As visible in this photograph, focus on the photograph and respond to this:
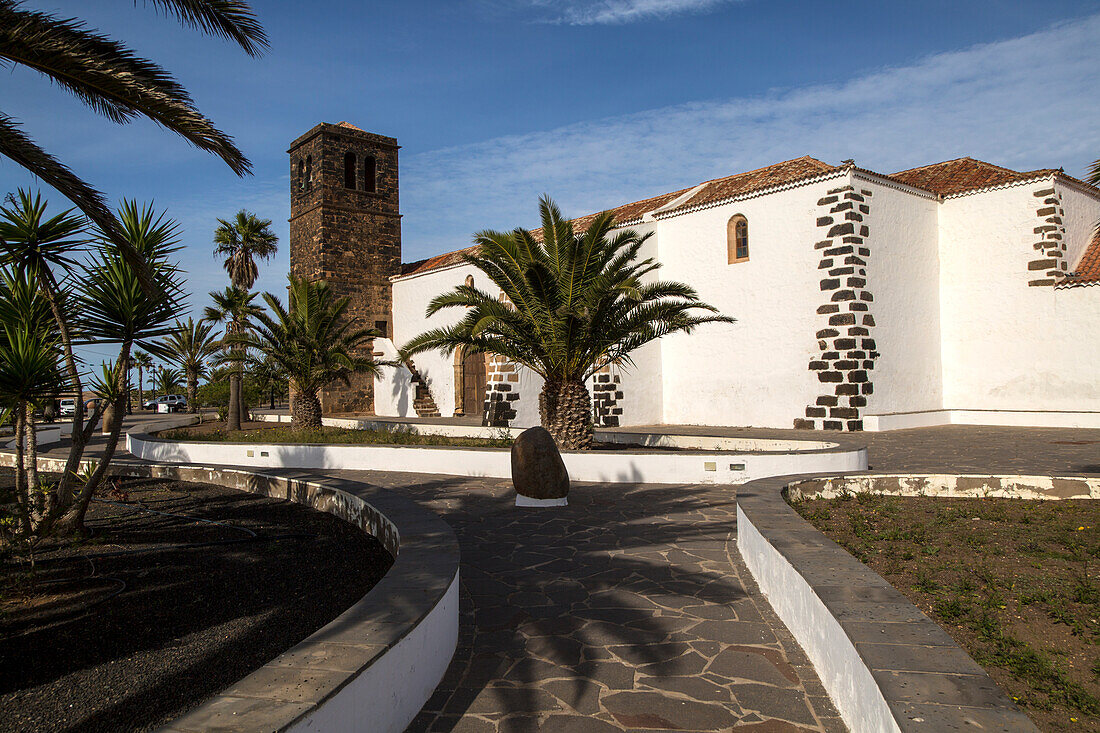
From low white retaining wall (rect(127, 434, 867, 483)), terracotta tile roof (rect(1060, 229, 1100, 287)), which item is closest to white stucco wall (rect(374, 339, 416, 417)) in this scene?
low white retaining wall (rect(127, 434, 867, 483))

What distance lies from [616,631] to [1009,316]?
1712 centimetres

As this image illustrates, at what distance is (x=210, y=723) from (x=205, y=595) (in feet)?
11.9

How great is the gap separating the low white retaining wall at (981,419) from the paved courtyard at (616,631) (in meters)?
9.35

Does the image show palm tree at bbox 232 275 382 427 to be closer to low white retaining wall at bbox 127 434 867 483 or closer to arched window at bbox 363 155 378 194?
low white retaining wall at bbox 127 434 867 483

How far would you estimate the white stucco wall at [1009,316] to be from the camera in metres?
16.5

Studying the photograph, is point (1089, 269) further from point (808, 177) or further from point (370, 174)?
point (370, 174)

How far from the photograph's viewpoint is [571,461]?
1058cm

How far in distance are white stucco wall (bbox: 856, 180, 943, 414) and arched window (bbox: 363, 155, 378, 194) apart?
60.1 feet

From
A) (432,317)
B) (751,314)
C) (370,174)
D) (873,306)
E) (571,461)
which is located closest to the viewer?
(571,461)

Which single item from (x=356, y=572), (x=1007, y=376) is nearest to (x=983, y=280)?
(x=1007, y=376)

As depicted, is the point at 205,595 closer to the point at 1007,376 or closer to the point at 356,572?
the point at 356,572

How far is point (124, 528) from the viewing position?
8031mm

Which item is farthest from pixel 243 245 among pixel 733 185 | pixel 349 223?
pixel 733 185

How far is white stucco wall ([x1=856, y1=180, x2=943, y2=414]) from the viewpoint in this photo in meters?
16.9
